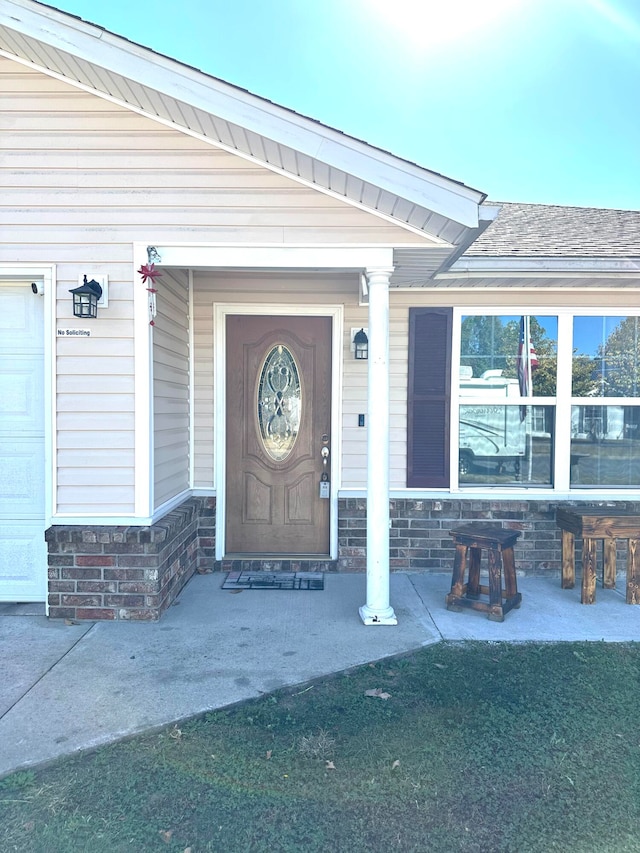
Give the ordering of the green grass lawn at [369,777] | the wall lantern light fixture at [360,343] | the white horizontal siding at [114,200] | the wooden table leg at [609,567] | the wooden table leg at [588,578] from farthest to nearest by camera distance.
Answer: the wall lantern light fixture at [360,343]
the wooden table leg at [609,567]
the wooden table leg at [588,578]
the white horizontal siding at [114,200]
the green grass lawn at [369,777]

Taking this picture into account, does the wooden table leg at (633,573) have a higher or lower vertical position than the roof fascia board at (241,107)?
lower

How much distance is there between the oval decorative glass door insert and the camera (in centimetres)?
539

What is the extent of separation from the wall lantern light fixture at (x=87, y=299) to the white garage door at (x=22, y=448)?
50 centimetres

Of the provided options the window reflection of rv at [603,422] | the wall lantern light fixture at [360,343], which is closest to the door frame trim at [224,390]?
the wall lantern light fixture at [360,343]

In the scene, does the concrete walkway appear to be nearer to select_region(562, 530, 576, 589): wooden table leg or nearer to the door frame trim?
select_region(562, 530, 576, 589): wooden table leg

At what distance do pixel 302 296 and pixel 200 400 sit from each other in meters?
1.32

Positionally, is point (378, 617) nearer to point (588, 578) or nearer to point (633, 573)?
point (588, 578)

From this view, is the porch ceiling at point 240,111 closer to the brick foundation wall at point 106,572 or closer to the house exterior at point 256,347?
the house exterior at point 256,347

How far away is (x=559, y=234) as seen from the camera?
5.67 meters

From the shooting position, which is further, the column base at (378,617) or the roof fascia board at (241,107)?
the column base at (378,617)

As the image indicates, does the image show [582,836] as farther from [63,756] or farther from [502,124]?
[502,124]

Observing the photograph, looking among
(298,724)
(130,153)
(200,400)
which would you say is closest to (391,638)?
(298,724)

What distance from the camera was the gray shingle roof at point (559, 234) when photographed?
15.8ft

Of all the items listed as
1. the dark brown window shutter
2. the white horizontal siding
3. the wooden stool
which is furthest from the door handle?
the white horizontal siding
